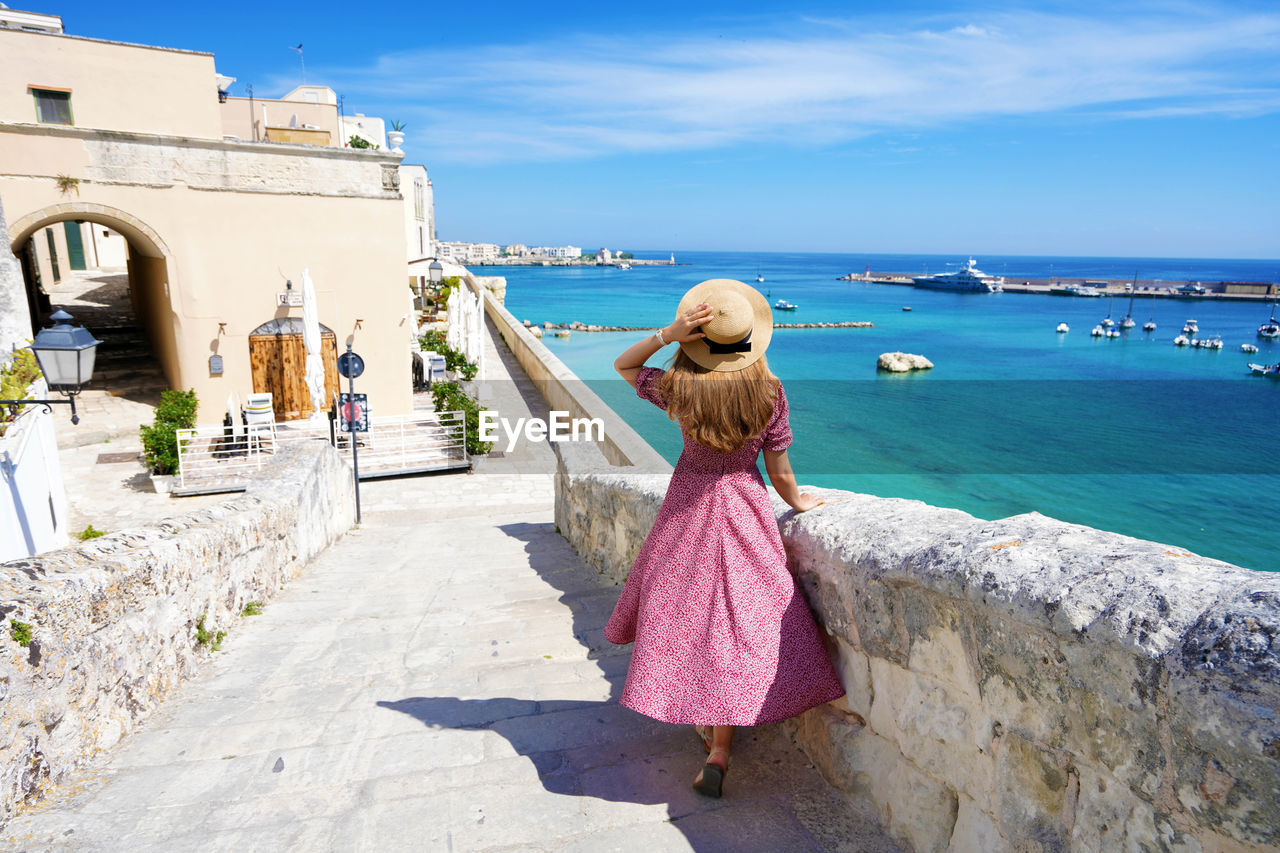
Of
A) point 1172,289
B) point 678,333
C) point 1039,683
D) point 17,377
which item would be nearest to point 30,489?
point 17,377

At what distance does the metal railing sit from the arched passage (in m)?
2.83

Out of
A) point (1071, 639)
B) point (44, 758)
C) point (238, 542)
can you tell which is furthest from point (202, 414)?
point (1071, 639)

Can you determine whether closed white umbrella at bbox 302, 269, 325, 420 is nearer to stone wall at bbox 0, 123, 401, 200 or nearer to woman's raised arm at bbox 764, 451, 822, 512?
stone wall at bbox 0, 123, 401, 200

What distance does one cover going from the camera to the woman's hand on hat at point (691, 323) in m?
2.37

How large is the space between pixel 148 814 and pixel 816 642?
2150 mm

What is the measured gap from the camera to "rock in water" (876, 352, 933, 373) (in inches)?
2265

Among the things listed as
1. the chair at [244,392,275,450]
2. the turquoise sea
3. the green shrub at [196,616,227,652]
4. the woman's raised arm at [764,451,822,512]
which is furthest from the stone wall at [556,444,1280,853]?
A: the turquoise sea

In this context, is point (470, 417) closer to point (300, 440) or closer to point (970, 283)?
point (300, 440)

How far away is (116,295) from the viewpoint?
2364cm

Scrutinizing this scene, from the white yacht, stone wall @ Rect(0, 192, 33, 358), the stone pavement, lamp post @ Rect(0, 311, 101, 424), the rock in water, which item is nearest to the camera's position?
the stone pavement

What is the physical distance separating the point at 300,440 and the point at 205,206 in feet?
16.1

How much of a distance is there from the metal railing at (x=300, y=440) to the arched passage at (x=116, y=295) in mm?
2825

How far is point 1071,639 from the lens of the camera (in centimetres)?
148

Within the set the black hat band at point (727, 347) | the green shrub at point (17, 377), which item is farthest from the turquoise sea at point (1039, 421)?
the black hat band at point (727, 347)
